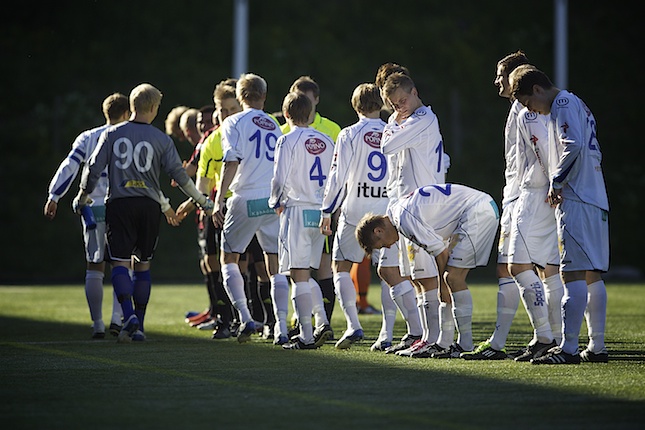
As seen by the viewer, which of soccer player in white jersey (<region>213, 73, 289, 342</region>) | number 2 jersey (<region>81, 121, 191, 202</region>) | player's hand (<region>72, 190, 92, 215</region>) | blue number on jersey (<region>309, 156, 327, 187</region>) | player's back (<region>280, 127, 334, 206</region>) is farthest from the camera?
player's hand (<region>72, 190, 92, 215</region>)

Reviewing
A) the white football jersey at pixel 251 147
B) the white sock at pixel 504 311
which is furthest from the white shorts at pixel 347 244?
the white sock at pixel 504 311

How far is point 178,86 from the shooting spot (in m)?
24.0

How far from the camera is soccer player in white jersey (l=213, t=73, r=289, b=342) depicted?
943 centimetres

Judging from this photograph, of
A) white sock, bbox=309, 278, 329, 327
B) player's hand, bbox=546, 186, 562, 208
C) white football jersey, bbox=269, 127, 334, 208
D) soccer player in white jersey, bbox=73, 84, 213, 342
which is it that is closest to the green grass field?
white sock, bbox=309, 278, 329, 327

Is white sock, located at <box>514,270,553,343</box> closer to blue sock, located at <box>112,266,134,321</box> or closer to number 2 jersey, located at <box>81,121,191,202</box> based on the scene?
number 2 jersey, located at <box>81,121,191,202</box>

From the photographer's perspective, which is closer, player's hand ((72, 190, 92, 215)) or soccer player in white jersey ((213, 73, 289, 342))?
soccer player in white jersey ((213, 73, 289, 342))

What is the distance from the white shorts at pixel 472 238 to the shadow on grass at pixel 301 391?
708 millimetres

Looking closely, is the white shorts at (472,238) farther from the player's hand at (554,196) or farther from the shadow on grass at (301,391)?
the shadow on grass at (301,391)

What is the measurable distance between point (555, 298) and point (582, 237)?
70 cm

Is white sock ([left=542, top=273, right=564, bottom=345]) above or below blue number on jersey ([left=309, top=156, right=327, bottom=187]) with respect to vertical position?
below

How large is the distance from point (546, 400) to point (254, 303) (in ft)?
17.4

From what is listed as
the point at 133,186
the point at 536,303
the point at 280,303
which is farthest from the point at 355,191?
the point at 133,186

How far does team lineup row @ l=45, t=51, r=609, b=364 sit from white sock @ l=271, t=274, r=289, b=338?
13 mm

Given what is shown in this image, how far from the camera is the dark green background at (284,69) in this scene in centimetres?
2234
